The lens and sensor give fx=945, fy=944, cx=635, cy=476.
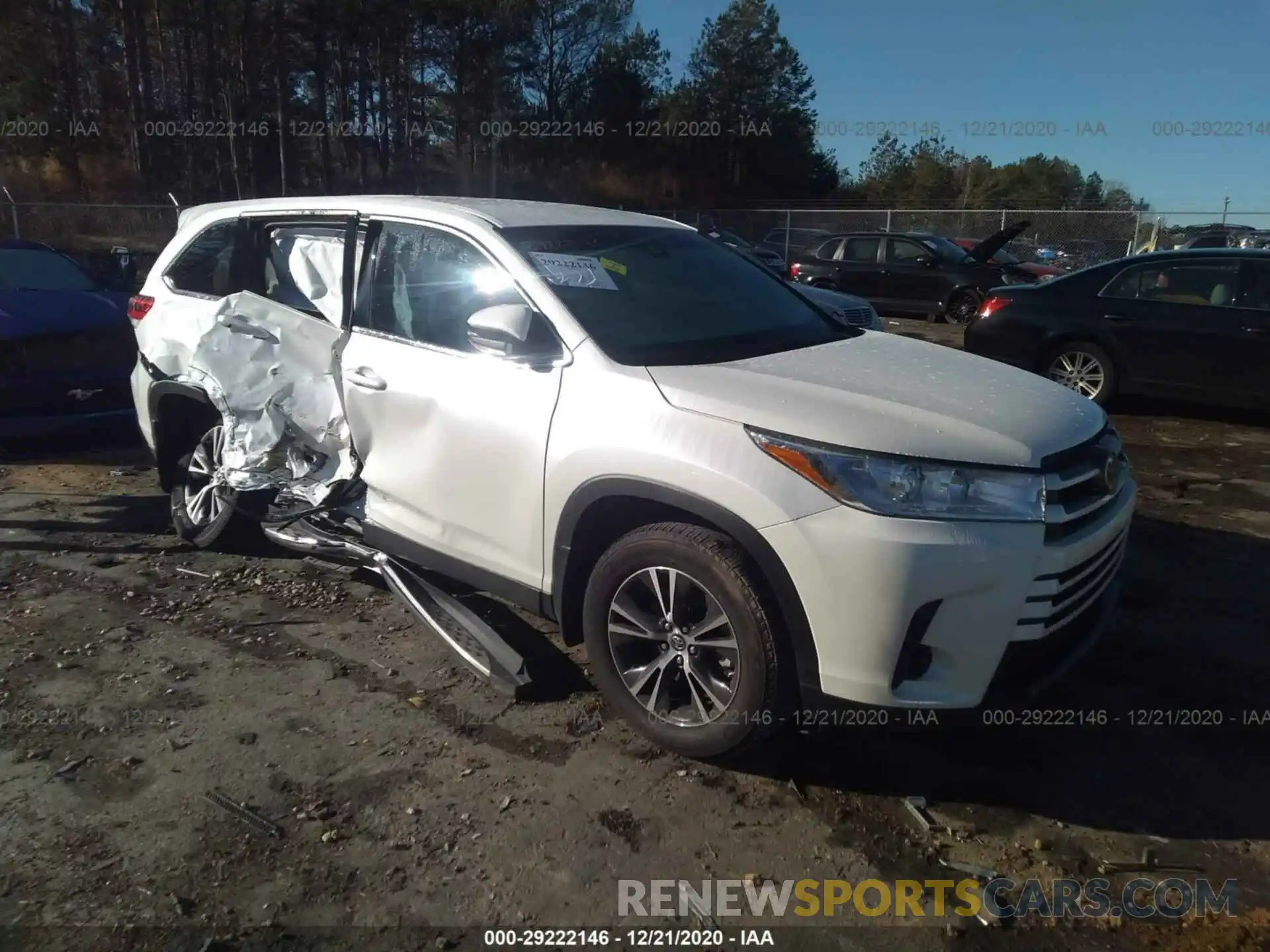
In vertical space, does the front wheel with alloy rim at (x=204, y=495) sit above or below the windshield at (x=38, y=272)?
below

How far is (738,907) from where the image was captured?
2602 mm

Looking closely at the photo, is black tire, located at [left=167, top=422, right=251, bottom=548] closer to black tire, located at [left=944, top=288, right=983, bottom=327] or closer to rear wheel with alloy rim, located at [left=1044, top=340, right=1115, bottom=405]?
rear wheel with alloy rim, located at [left=1044, top=340, right=1115, bottom=405]

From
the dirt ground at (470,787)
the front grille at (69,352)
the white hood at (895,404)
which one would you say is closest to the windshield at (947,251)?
the dirt ground at (470,787)

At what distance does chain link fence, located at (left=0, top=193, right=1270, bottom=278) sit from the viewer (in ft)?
70.3

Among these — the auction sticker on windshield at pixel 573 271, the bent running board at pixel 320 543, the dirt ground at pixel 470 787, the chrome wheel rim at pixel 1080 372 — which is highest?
the auction sticker on windshield at pixel 573 271

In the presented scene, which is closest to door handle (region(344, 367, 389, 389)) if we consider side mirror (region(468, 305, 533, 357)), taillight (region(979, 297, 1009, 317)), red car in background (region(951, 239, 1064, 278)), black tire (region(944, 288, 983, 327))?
side mirror (region(468, 305, 533, 357))

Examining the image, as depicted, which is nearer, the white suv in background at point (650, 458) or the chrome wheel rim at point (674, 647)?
the white suv in background at point (650, 458)

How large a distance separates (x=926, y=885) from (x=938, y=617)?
761 mm

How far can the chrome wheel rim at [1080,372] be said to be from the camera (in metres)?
8.69

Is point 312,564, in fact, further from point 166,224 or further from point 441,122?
point 441,122

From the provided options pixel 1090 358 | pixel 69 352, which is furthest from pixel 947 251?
pixel 69 352

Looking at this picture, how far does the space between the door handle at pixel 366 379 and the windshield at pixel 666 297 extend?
799mm

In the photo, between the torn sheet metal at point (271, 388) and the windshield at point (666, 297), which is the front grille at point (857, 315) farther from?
the torn sheet metal at point (271, 388)

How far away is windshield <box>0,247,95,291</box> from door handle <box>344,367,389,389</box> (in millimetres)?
4281
